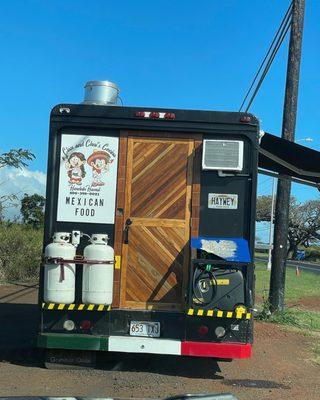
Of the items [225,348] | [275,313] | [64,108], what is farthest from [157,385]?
[275,313]

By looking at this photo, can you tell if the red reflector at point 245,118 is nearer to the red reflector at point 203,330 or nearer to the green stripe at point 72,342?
the red reflector at point 203,330

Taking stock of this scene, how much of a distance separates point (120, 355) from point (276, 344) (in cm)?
303

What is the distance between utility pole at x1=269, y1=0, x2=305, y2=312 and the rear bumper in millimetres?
5391

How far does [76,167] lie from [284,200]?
6046mm

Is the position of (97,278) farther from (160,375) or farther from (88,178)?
(160,375)

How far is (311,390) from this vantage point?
6598 millimetres

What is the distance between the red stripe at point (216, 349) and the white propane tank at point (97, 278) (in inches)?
41.6

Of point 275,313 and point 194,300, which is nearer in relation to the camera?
point 194,300

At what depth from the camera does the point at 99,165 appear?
6852 mm

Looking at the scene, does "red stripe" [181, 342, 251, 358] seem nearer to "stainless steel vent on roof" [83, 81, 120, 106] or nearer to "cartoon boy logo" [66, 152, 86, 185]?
"cartoon boy logo" [66, 152, 86, 185]

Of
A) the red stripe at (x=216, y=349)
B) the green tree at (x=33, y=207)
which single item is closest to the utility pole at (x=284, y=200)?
the red stripe at (x=216, y=349)

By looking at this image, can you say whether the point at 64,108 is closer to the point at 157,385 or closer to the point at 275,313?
the point at 157,385

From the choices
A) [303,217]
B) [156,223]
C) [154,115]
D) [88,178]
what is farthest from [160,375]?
[303,217]

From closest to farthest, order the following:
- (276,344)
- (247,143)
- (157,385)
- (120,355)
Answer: (157,385) < (247,143) < (120,355) < (276,344)
